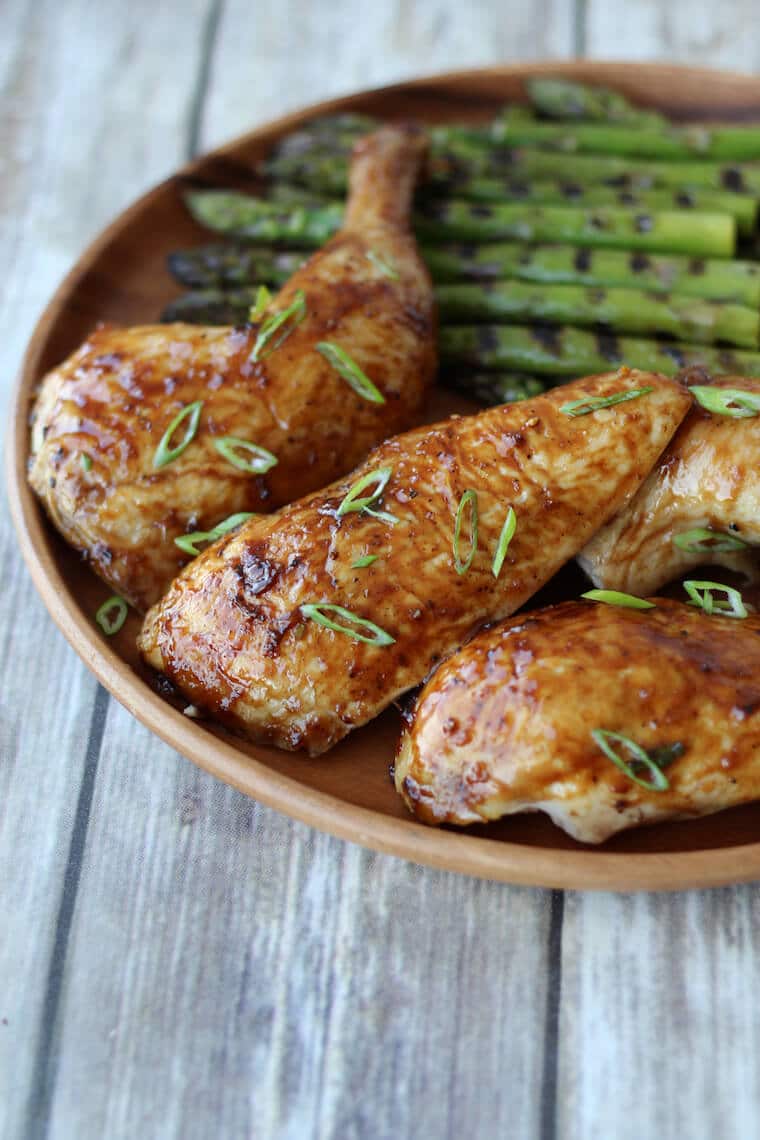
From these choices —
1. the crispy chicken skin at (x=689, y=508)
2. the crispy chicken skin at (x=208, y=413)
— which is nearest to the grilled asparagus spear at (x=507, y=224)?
the crispy chicken skin at (x=208, y=413)

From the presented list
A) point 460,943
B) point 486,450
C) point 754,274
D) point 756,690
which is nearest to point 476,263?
point 754,274

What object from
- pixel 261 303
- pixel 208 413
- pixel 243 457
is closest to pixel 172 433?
pixel 208 413

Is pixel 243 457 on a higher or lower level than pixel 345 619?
higher

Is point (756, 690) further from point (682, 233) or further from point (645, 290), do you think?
point (682, 233)

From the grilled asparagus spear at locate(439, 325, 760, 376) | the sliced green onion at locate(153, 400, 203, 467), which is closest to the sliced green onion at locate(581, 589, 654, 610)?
the grilled asparagus spear at locate(439, 325, 760, 376)

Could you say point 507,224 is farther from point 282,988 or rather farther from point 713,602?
point 282,988

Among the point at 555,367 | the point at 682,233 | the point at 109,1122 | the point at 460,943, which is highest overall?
the point at 682,233

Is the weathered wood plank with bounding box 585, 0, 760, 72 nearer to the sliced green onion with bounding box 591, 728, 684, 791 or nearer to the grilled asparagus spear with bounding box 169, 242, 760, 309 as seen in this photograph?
the grilled asparagus spear with bounding box 169, 242, 760, 309
